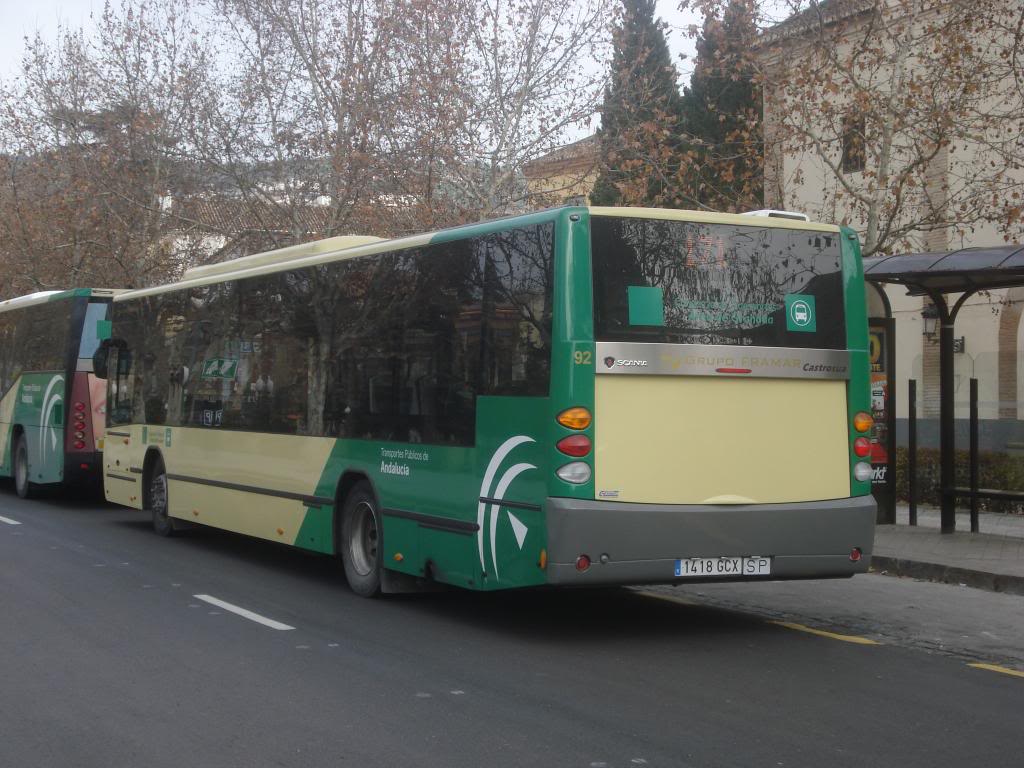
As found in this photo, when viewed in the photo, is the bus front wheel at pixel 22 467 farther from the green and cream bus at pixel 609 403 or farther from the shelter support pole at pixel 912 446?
the shelter support pole at pixel 912 446

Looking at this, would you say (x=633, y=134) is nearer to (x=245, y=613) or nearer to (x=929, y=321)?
(x=929, y=321)

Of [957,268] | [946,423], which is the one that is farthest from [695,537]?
[946,423]

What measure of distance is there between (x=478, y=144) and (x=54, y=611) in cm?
1590

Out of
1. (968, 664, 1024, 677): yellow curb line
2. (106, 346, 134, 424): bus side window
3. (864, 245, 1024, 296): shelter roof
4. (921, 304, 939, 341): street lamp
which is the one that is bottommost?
(968, 664, 1024, 677): yellow curb line

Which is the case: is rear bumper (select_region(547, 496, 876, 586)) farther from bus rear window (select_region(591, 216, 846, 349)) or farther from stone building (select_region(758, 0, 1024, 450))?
stone building (select_region(758, 0, 1024, 450))

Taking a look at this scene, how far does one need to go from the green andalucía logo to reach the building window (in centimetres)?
1002

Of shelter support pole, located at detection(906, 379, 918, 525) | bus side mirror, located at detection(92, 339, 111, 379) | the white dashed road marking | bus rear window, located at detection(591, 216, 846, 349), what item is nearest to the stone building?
shelter support pole, located at detection(906, 379, 918, 525)

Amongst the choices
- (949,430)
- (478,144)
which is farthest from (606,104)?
(949,430)

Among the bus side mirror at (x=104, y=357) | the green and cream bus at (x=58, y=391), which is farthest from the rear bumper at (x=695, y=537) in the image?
the green and cream bus at (x=58, y=391)

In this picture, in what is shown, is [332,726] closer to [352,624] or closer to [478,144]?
[352,624]

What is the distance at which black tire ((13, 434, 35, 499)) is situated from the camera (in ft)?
68.7

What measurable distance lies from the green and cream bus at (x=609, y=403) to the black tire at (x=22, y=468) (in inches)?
473

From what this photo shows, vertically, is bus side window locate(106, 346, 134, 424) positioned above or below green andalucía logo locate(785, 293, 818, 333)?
below

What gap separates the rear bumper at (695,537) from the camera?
8.12 m
